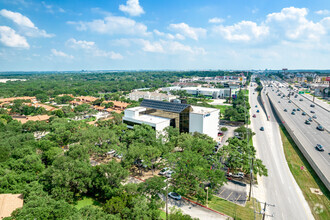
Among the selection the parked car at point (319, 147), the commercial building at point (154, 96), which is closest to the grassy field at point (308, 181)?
the parked car at point (319, 147)

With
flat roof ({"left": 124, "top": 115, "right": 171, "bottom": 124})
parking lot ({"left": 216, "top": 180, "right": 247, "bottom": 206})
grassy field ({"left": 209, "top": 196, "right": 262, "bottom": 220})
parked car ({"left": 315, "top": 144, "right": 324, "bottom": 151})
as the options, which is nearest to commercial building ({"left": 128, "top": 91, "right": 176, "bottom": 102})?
flat roof ({"left": 124, "top": 115, "right": 171, "bottom": 124})

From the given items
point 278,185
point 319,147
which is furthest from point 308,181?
point 319,147

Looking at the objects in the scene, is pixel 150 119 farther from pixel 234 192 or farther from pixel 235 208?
pixel 235 208

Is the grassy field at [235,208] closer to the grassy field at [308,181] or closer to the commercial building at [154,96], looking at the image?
the grassy field at [308,181]

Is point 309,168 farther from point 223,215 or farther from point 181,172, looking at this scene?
point 181,172

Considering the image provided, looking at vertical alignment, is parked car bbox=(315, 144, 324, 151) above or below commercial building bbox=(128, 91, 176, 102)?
below

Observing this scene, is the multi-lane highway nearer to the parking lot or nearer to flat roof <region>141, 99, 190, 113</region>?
the parking lot
